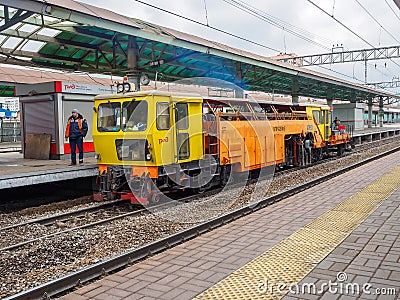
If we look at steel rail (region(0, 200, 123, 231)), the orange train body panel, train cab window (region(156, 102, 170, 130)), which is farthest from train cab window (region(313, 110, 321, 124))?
steel rail (region(0, 200, 123, 231))

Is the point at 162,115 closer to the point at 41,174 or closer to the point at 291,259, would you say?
the point at 41,174

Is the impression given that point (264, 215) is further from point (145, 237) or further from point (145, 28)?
point (145, 28)

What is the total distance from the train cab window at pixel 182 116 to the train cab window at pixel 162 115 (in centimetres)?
34

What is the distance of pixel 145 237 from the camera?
287 inches

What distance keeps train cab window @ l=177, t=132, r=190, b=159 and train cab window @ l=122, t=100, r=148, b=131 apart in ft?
3.38

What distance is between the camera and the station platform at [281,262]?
466 centimetres

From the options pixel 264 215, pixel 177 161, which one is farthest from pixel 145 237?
pixel 177 161

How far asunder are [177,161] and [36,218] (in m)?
3.51

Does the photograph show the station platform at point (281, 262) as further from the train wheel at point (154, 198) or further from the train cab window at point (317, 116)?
the train cab window at point (317, 116)

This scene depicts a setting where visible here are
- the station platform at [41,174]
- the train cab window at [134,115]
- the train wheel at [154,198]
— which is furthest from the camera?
the train wheel at [154,198]

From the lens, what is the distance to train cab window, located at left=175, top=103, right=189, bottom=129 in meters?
10.4

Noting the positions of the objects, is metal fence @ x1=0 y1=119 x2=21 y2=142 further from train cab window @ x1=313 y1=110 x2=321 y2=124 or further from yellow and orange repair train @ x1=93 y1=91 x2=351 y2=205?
yellow and orange repair train @ x1=93 y1=91 x2=351 y2=205

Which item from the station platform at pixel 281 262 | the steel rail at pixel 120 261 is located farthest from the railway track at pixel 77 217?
the station platform at pixel 281 262

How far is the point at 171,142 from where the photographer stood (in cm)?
1019
